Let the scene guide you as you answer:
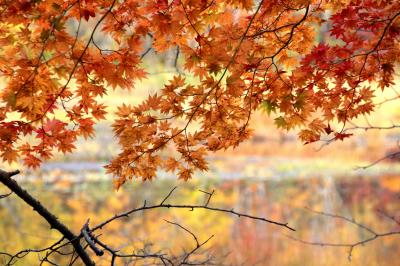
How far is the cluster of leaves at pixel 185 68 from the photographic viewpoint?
1.88 m

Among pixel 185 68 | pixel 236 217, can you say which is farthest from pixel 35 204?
pixel 236 217

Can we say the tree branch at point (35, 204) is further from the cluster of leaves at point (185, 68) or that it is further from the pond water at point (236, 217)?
the pond water at point (236, 217)

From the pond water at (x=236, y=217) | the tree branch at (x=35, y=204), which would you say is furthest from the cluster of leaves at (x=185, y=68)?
the pond water at (x=236, y=217)

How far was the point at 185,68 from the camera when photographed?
217 cm

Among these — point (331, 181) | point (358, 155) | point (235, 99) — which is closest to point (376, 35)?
point (235, 99)

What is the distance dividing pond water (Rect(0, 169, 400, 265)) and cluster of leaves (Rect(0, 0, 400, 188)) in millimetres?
4291

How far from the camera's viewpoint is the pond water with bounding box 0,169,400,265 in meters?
7.04

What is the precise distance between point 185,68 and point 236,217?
660cm

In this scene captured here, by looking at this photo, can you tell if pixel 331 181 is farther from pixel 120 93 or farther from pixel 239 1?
pixel 239 1

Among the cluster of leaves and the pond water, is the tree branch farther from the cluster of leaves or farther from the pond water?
the pond water

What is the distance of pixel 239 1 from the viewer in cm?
202

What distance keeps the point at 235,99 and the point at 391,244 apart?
271 inches

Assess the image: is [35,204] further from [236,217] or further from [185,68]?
[236,217]

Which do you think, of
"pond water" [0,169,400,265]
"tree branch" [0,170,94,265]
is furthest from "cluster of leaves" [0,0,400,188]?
"pond water" [0,169,400,265]
